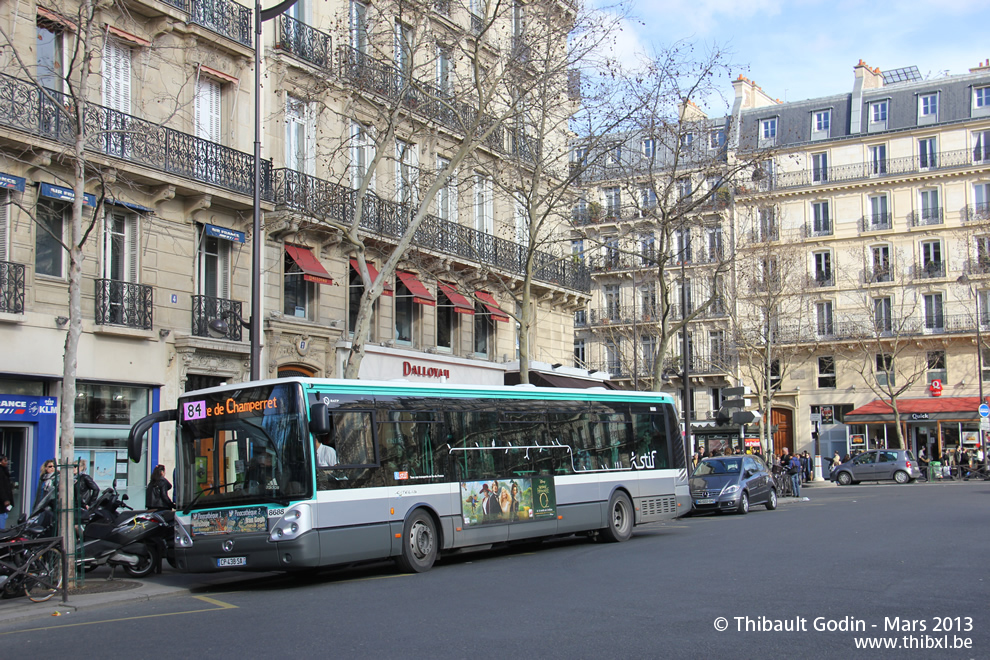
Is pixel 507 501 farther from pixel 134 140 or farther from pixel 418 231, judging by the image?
pixel 418 231

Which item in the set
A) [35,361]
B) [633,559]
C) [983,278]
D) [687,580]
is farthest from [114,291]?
[983,278]

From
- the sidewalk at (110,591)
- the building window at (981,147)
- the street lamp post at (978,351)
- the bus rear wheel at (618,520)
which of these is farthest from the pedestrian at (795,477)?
the building window at (981,147)

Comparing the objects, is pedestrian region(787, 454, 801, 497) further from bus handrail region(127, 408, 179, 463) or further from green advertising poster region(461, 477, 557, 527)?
bus handrail region(127, 408, 179, 463)

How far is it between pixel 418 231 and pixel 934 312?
119 ft

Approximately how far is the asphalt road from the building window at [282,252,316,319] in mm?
10203

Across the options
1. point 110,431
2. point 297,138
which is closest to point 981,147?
point 297,138

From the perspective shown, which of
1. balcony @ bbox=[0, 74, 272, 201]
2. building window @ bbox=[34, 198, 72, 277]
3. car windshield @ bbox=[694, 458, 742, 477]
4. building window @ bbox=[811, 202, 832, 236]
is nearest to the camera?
balcony @ bbox=[0, 74, 272, 201]

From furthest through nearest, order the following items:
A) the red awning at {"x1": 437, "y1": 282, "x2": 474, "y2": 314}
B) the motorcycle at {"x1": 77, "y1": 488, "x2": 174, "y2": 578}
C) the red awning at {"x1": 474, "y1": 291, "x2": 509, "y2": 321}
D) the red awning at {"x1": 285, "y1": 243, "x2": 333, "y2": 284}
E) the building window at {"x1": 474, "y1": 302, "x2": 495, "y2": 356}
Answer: the building window at {"x1": 474, "y1": 302, "x2": 495, "y2": 356} → the red awning at {"x1": 474, "y1": 291, "x2": 509, "y2": 321} → the red awning at {"x1": 437, "y1": 282, "x2": 474, "y2": 314} → the red awning at {"x1": 285, "y1": 243, "x2": 333, "y2": 284} → the motorcycle at {"x1": 77, "y1": 488, "x2": 174, "y2": 578}

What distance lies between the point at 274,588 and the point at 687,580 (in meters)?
5.22

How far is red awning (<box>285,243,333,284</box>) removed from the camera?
23.3m

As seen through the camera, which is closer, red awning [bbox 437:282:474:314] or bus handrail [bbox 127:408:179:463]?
bus handrail [bbox 127:408:179:463]

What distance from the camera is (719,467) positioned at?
84.5 ft

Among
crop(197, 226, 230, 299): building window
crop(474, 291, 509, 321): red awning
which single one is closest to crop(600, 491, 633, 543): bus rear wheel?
crop(197, 226, 230, 299): building window

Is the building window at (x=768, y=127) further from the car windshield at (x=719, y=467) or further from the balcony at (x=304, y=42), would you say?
the balcony at (x=304, y=42)
